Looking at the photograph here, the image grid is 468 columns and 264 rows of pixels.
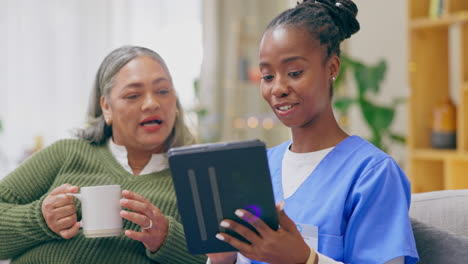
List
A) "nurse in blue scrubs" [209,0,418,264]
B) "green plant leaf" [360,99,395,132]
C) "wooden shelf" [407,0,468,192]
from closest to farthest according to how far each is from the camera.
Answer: "nurse in blue scrubs" [209,0,418,264]
"wooden shelf" [407,0,468,192]
"green plant leaf" [360,99,395,132]

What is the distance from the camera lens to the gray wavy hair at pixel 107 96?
1.47m

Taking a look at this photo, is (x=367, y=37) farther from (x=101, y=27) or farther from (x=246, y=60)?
(x=101, y=27)

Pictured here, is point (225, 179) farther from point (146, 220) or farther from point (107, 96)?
point (107, 96)

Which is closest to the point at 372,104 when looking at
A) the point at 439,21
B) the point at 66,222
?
the point at 439,21

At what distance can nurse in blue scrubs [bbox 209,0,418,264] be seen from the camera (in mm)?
945

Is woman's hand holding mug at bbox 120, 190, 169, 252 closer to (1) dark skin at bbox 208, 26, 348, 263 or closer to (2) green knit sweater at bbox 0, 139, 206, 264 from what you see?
(2) green knit sweater at bbox 0, 139, 206, 264

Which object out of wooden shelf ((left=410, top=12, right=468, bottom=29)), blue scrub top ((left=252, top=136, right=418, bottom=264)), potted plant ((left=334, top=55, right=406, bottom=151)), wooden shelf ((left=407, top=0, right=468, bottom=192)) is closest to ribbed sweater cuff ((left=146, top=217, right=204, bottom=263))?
blue scrub top ((left=252, top=136, right=418, bottom=264))

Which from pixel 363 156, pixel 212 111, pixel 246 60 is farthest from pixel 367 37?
pixel 363 156

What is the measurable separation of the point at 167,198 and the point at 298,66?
0.57 metres

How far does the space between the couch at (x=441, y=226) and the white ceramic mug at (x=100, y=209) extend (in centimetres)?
65

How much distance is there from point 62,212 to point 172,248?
0.27 metres

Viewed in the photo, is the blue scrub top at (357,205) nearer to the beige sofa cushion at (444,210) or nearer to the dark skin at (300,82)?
the dark skin at (300,82)

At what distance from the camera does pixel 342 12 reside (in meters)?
1.11

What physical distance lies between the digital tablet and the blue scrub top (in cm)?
20
